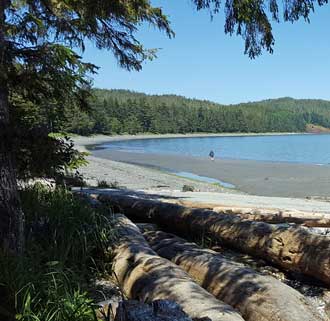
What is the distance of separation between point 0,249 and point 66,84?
2.44m

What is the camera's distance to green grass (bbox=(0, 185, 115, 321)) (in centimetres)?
306

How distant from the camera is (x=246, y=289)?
377 centimetres

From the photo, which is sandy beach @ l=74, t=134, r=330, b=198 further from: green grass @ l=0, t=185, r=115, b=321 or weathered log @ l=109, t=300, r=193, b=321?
weathered log @ l=109, t=300, r=193, b=321

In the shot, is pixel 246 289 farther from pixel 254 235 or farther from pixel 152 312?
pixel 254 235

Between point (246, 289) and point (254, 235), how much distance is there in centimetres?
178

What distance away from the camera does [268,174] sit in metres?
35.2

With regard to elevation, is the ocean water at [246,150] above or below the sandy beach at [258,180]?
above

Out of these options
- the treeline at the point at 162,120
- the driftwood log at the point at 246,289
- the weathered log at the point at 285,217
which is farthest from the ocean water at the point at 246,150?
the driftwood log at the point at 246,289

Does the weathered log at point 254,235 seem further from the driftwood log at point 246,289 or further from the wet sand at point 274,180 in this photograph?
the wet sand at point 274,180

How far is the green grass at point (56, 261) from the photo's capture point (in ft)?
10.0

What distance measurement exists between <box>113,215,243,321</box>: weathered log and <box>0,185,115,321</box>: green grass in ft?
0.98

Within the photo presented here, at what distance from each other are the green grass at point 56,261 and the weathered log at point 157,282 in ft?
0.98

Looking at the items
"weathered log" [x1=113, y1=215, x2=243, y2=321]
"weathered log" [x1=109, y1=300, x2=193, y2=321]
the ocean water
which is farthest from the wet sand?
"weathered log" [x1=109, y1=300, x2=193, y2=321]

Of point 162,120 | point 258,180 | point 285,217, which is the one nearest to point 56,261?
point 285,217
